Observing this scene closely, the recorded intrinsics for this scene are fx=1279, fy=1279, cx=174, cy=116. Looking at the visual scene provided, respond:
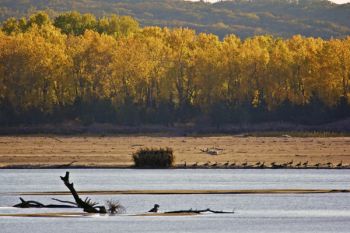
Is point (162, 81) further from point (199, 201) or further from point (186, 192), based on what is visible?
point (199, 201)

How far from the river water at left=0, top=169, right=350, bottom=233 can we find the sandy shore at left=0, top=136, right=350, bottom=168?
1927mm

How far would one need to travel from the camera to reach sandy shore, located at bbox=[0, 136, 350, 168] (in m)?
78.2

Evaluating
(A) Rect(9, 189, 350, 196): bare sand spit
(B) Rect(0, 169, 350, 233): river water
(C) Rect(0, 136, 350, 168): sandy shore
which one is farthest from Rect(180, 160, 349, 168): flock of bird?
(A) Rect(9, 189, 350, 196): bare sand spit

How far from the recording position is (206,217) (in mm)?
46188

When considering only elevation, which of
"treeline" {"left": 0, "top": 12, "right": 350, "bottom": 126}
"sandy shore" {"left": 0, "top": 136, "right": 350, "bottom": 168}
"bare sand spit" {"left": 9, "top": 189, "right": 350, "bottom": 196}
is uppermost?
"treeline" {"left": 0, "top": 12, "right": 350, "bottom": 126}

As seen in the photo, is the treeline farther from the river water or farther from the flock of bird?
the river water

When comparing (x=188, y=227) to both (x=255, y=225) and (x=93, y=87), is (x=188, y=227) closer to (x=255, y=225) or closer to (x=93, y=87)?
(x=255, y=225)

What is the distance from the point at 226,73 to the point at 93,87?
479 inches

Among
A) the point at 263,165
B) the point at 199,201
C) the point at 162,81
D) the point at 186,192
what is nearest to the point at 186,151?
the point at 263,165

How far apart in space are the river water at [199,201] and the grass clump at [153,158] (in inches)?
22.4

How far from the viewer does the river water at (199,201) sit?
4322 cm

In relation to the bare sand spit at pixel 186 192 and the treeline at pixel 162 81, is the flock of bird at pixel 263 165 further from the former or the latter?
the treeline at pixel 162 81

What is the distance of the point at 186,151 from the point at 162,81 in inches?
1366

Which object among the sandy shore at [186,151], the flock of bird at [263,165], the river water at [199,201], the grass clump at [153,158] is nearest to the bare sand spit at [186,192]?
the river water at [199,201]
